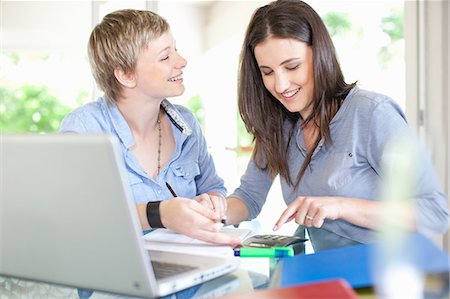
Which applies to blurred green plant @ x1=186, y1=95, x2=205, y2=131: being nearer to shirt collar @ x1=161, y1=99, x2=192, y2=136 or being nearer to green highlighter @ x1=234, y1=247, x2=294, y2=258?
shirt collar @ x1=161, y1=99, x2=192, y2=136

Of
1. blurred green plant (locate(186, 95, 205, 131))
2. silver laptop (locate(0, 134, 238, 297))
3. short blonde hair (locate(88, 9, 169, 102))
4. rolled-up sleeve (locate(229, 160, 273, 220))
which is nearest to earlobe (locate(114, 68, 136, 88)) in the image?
short blonde hair (locate(88, 9, 169, 102))

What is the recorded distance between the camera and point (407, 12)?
339cm

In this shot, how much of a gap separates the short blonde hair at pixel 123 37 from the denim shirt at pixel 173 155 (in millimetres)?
129

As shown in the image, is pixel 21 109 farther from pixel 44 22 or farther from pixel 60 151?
pixel 60 151

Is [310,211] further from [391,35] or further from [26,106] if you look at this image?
[391,35]

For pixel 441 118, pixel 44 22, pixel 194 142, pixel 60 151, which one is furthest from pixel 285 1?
pixel 44 22

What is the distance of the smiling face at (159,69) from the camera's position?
172 cm

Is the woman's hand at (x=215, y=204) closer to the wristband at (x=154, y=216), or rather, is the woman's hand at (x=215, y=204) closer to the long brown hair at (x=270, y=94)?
the wristband at (x=154, y=216)

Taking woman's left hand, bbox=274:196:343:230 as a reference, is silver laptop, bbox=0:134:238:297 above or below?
above

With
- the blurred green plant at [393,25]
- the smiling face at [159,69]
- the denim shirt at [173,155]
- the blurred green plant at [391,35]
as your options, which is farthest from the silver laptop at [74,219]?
the blurred green plant at [393,25]

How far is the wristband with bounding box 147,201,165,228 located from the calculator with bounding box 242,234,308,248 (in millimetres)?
230

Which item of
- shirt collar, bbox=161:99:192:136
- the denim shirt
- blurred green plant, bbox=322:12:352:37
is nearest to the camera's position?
the denim shirt

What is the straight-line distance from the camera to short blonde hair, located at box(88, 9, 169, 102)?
66.6 inches

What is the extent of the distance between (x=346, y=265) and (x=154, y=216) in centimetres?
56
